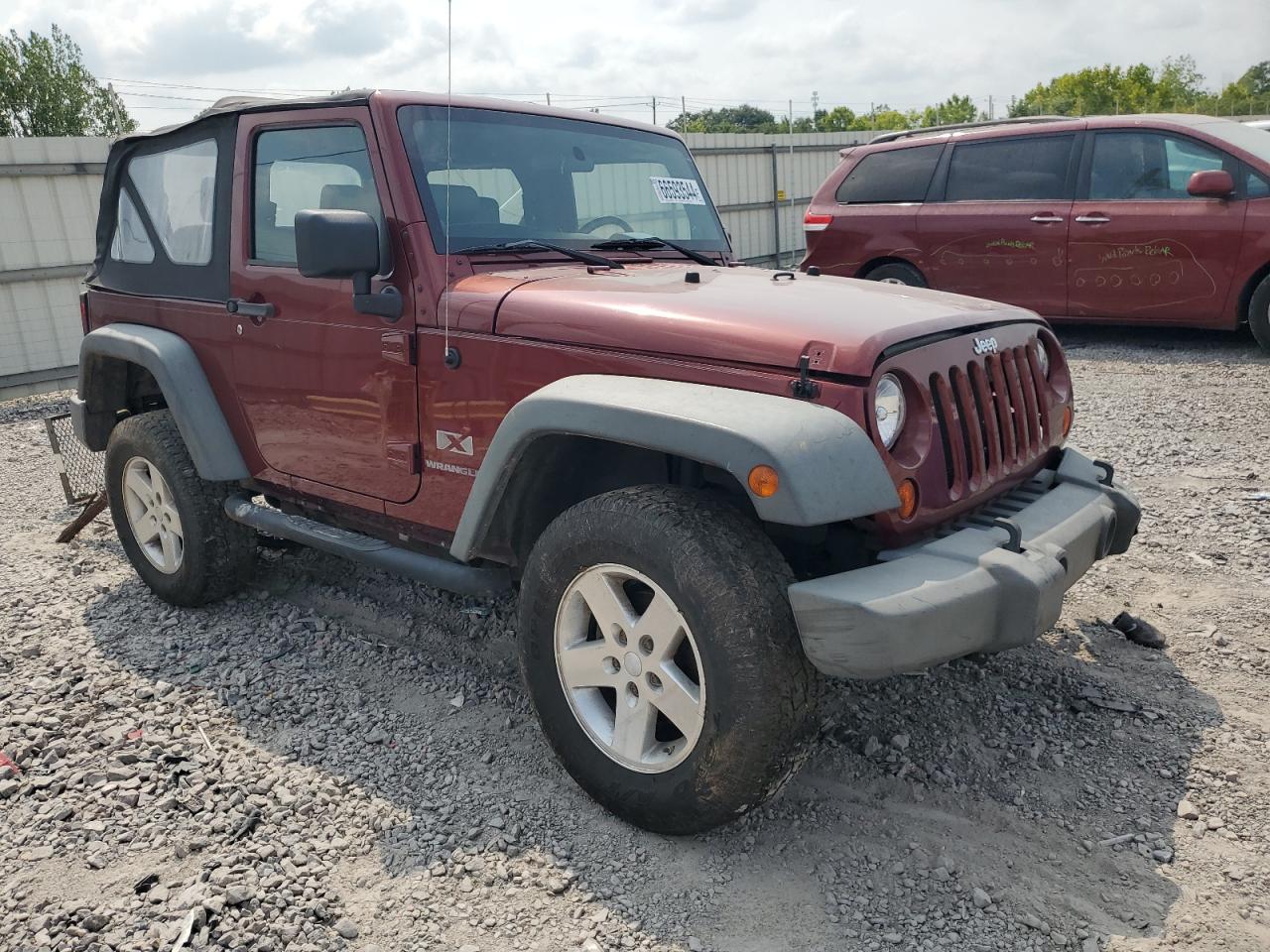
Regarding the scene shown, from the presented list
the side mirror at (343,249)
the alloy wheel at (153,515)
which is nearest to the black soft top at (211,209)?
the side mirror at (343,249)

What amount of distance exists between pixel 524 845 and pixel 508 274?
1.69 metres

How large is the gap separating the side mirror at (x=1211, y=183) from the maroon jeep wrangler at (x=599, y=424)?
5103mm

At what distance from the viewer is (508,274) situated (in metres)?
3.22

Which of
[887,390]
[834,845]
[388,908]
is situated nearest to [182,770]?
[388,908]

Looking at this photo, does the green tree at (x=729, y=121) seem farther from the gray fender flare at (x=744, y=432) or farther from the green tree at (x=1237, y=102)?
the green tree at (x=1237, y=102)

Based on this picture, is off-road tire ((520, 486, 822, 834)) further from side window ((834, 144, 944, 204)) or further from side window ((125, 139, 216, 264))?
side window ((834, 144, 944, 204))

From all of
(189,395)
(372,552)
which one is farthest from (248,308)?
(372,552)

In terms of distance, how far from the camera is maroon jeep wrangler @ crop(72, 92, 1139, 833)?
2.44 m

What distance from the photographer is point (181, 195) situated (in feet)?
13.8

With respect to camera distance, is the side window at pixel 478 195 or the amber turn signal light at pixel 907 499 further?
the side window at pixel 478 195

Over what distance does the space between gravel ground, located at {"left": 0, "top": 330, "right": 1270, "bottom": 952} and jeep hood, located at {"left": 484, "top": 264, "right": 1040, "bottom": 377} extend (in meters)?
1.27

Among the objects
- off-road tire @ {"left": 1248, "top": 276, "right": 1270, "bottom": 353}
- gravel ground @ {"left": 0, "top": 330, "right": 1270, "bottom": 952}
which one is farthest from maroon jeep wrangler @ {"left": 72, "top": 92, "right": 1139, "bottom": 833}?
off-road tire @ {"left": 1248, "top": 276, "right": 1270, "bottom": 353}

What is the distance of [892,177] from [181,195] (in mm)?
6530

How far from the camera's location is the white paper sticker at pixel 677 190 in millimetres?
4004
